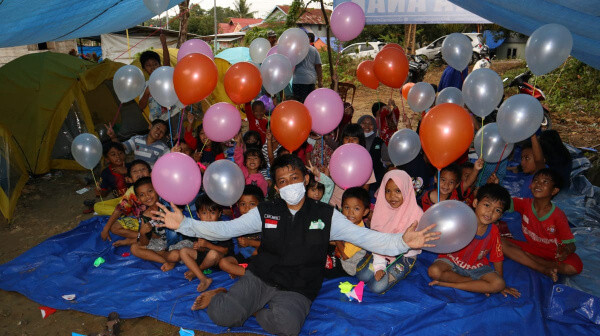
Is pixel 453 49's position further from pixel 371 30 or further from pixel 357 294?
pixel 371 30

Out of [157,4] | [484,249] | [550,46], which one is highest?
[157,4]

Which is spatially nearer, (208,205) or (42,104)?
(208,205)

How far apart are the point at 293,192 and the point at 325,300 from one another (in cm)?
96

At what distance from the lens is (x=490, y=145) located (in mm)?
3609

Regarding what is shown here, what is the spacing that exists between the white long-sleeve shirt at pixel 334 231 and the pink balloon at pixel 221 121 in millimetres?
1459

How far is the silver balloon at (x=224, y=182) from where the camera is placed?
2867 millimetres

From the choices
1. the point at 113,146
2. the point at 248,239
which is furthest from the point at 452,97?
the point at 113,146

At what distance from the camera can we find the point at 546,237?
3.02 metres

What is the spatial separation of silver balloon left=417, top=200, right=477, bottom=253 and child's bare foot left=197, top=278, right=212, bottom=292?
5.51 feet

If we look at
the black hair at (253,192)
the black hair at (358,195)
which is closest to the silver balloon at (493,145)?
the black hair at (358,195)

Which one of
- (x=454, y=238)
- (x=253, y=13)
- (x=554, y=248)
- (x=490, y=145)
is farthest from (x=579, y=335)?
(x=253, y=13)

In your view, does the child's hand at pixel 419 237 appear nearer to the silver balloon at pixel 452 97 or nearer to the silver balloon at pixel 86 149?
the silver balloon at pixel 452 97

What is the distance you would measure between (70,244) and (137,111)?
157 inches

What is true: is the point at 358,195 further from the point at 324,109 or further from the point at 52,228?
the point at 52,228
